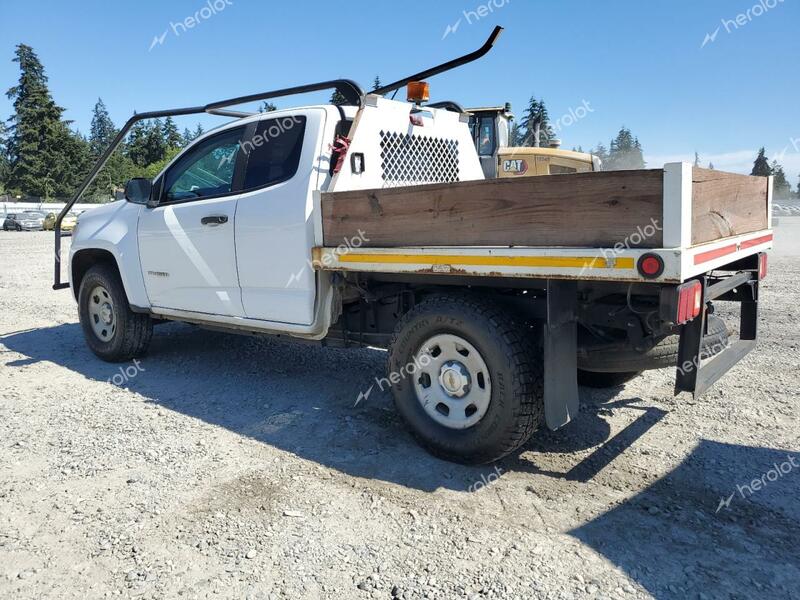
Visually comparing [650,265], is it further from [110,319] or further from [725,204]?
[110,319]

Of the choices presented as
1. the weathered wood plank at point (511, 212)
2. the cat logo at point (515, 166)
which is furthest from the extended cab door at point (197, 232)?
the cat logo at point (515, 166)

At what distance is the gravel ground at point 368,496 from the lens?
2562 millimetres

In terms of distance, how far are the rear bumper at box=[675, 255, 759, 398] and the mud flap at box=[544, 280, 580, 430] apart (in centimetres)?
54

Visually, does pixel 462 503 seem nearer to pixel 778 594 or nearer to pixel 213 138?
pixel 778 594

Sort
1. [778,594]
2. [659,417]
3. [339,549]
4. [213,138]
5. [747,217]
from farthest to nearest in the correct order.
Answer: [213,138] → [659,417] → [747,217] → [339,549] → [778,594]

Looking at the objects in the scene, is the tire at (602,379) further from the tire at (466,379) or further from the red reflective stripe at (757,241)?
the tire at (466,379)

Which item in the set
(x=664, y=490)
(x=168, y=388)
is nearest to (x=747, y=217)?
(x=664, y=490)

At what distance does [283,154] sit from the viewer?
4.45 meters

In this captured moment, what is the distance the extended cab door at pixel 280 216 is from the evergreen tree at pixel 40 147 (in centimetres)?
6636

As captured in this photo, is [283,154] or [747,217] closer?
[747,217]

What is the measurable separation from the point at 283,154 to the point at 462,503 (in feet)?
8.95

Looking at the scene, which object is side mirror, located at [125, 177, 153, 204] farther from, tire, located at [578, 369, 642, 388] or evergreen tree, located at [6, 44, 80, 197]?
evergreen tree, located at [6, 44, 80, 197]

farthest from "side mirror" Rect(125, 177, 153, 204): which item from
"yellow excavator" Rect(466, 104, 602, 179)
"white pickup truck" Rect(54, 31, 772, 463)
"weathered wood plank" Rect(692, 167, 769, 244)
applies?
"yellow excavator" Rect(466, 104, 602, 179)

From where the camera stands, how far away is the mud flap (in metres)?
3.17
